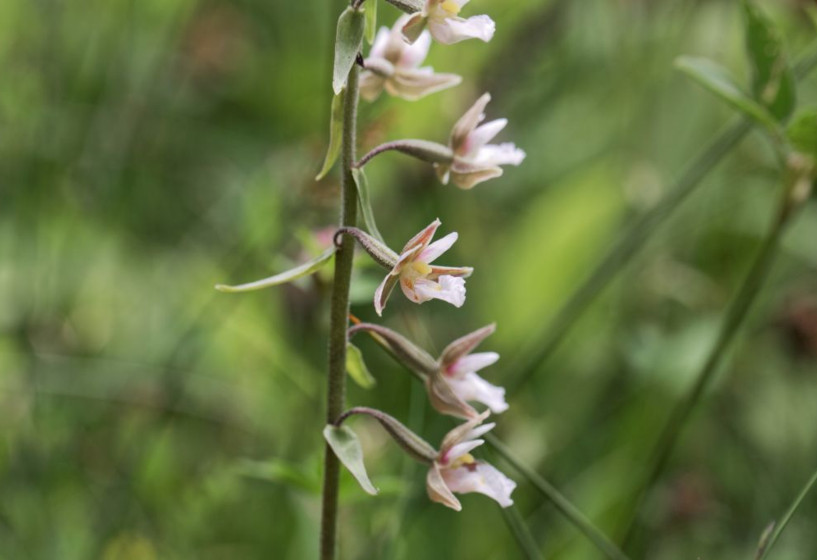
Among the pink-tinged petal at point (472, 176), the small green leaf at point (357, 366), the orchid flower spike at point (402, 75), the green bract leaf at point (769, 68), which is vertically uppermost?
the green bract leaf at point (769, 68)

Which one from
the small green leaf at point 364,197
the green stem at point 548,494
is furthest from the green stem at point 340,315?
the green stem at point 548,494

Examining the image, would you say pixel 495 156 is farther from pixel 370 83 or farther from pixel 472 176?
pixel 370 83

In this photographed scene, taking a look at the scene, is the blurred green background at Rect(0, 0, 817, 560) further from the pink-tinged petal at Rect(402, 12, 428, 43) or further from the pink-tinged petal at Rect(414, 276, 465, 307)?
the pink-tinged petal at Rect(402, 12, 428, 43)

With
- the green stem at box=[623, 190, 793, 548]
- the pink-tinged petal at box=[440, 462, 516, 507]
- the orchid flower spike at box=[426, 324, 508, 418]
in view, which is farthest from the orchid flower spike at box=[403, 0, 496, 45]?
the green stem at box=[623, 190, 793, 548]

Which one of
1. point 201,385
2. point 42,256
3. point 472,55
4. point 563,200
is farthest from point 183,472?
point 472,55

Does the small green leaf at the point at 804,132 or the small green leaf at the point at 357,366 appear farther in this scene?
the small green leaf at the point at 804,132

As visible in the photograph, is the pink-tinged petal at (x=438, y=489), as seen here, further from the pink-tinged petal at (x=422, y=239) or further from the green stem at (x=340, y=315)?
the pink-tinged petal at (x=422, y=239)

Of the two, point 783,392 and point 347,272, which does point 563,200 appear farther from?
point 347,272
